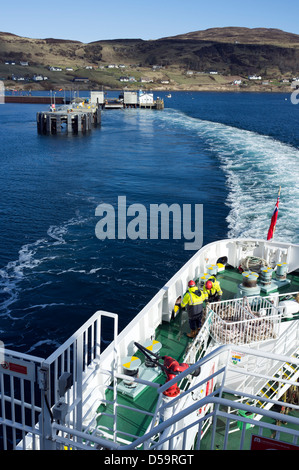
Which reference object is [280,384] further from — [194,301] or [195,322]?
[194,301]

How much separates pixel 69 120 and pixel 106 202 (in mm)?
48947

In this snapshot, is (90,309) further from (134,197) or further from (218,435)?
(134,197)

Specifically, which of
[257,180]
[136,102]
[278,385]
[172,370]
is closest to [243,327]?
[278,385]

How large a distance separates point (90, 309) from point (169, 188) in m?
21.5

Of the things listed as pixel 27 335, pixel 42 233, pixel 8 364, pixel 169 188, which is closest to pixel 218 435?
pixel 8 364

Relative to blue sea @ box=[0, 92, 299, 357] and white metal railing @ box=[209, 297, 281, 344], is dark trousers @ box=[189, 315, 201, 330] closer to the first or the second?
white metal railing @ box=[209, 297, 281, 344]

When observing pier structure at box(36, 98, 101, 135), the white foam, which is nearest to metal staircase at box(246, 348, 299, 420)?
the white foam

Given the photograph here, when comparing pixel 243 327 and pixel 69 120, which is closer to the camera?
pixel 243 327

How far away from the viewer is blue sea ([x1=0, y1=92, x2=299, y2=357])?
19.6m

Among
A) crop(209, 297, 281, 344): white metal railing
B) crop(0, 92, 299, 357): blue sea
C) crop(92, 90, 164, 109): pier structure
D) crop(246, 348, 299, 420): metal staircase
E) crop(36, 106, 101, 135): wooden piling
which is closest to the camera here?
crop(246, 348, 299, 420): metal staircase

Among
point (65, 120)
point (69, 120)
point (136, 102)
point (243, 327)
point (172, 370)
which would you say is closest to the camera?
point (172, 370)

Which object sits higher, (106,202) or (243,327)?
(243,327)

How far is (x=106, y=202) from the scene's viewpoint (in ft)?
111

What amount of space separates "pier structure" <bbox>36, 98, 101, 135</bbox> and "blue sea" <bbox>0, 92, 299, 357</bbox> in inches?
255
